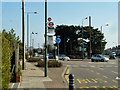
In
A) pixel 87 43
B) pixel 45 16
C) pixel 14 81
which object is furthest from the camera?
pixel 87 43

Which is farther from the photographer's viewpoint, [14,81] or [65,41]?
[65,41]

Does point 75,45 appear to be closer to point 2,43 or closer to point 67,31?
point 67,31

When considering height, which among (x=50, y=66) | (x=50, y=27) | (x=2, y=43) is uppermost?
(x=50, y=27)

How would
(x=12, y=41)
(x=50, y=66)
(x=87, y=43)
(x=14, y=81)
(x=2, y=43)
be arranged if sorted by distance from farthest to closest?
(x=87, y=43)
(x=50, y=66)
(x=12, y=41)
(x=14, y=81)
(x=2, y=43)

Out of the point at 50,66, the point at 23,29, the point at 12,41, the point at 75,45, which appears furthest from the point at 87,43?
the point at 12,41

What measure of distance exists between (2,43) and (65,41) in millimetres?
55942

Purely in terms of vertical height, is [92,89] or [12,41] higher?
[12,41]

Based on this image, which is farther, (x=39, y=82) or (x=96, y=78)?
(x=96, y=78)

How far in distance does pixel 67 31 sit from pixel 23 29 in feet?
141

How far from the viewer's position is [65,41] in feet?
208

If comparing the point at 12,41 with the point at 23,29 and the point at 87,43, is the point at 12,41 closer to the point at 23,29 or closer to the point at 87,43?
the point at 23,29

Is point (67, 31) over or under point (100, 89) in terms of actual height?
over

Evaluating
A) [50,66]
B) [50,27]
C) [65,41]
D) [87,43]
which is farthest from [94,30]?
[50,27]

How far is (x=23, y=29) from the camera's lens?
816 inches
